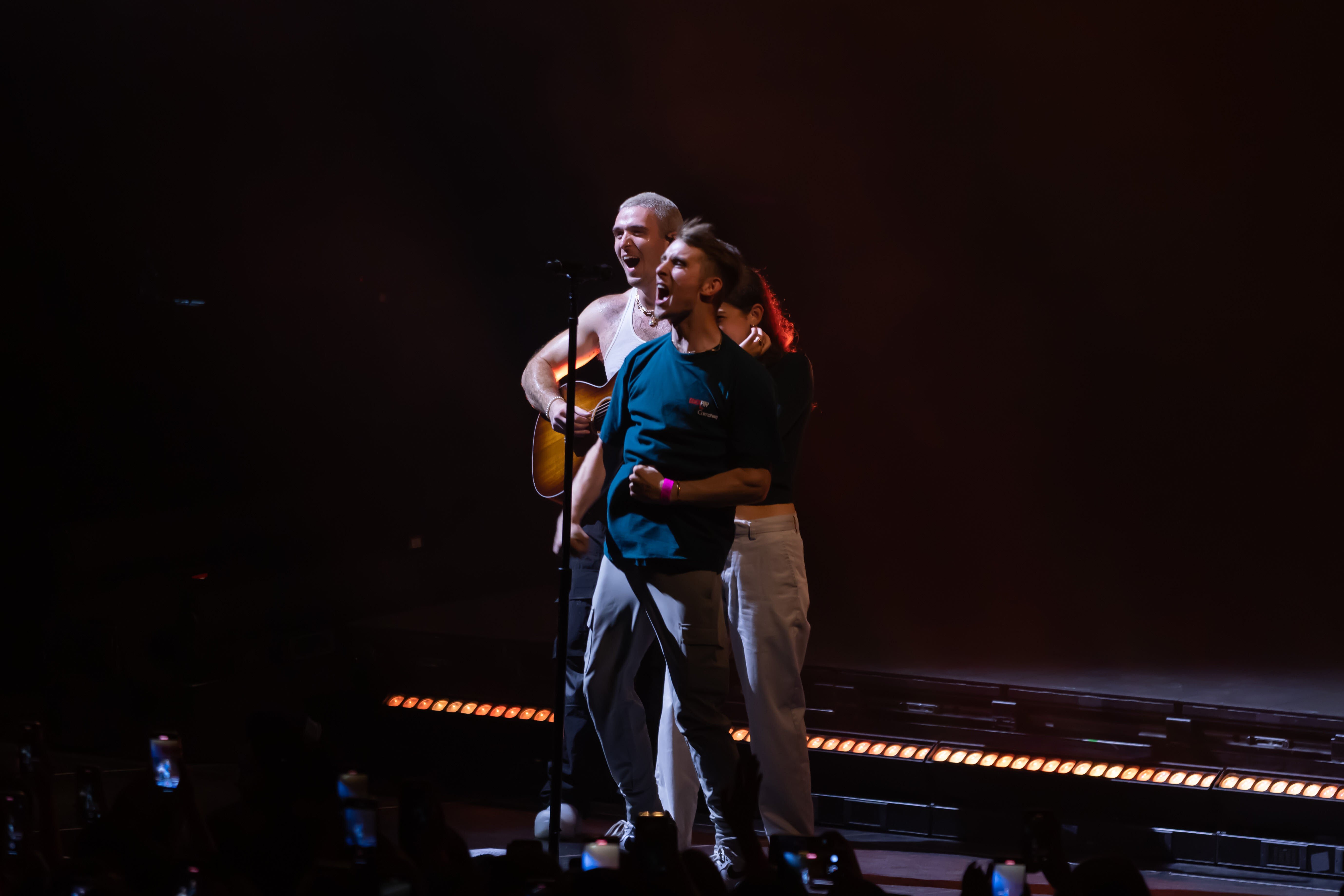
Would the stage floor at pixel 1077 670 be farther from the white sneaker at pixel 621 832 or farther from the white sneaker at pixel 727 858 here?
the white sneaker at pixel 727 858

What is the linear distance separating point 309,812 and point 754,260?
3.37m

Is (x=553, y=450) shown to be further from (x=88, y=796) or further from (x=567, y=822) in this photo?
(x=88, y=796)

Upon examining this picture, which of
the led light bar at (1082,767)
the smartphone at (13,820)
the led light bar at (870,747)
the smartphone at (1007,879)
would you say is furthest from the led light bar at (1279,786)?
the smartphone at (13,820)

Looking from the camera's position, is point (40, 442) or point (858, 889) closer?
point (858, 889)

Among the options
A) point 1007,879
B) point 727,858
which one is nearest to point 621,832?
point 727,858

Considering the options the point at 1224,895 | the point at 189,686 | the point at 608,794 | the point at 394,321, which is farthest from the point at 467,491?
the point at 1224,895

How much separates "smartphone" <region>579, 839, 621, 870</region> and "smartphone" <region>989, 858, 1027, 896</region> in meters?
0.42

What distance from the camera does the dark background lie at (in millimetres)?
3715

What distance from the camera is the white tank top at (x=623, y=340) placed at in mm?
Answer: 2604

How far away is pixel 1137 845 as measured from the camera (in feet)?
8.71

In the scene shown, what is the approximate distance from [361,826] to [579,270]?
1.19 meters

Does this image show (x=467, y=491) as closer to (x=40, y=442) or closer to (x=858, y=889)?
(x=40, y=442)

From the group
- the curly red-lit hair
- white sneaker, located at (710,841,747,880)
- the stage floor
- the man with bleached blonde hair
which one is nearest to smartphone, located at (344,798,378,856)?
white sneaker, located at (710,841,747,880)

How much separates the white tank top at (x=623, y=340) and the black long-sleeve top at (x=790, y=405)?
342 mm
